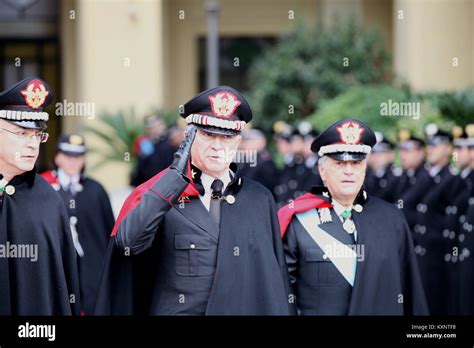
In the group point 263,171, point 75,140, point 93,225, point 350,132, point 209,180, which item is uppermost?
point 350,132

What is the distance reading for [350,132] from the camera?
6949mm

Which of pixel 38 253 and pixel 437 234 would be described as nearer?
pixel 38 253

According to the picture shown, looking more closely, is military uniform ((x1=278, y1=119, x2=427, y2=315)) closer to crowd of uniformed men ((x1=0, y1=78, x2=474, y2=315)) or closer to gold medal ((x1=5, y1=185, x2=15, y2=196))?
crowd of uniformed men ((x1=0, y1=78, x2=474, y2=315))

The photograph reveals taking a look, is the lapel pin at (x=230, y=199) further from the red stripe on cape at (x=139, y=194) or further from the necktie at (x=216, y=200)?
the red stripe on cape at (x=139, y=194)

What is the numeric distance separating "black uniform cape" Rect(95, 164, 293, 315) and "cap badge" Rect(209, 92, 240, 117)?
40 centimetres

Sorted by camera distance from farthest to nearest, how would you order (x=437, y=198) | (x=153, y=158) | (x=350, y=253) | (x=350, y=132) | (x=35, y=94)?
(x=153, y=158)
(x=437, y=198)
(x=350, y=132)
(x=350, y=253)
(x=35, y=94)

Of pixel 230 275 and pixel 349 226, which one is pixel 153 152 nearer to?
pixel 349 226

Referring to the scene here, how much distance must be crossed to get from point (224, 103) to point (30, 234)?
1227 millimetres

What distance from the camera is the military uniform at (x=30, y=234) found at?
6445mm

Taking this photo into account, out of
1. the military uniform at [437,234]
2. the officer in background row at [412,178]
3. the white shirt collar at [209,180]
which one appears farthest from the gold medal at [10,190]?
the military uniform at [437,234]

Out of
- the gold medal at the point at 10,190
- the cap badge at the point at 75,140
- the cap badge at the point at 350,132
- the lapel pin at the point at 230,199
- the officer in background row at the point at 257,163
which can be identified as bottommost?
the officer in background row at the point at 257,163

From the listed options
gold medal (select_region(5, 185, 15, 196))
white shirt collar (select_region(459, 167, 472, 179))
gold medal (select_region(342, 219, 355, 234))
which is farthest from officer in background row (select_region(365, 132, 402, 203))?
gold medal (select_region(5, 185, 15, 196))

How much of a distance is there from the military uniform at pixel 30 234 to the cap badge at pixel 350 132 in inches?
63.8

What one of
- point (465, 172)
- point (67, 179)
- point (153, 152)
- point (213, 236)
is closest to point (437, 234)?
point (465, 172)
